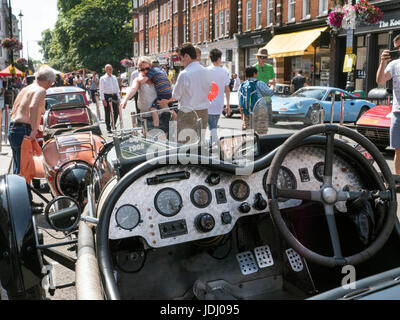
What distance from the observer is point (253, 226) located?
325cm

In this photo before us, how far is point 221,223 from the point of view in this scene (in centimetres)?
289

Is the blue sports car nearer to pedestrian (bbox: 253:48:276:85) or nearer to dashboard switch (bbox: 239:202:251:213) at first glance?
pedestrian (bbox: 253:48:276:85)

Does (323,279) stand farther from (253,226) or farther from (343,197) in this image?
(343,197)

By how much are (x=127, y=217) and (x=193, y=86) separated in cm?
478

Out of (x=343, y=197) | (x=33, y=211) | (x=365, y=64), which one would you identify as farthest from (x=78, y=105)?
(x=365, y=64)

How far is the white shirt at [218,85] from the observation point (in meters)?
7.87

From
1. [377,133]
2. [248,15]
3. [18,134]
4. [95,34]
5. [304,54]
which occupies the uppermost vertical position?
[95,34]

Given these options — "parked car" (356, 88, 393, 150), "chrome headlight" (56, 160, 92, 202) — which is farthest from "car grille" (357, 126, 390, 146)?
"chrome headlight" (56, 160, 92, 202)

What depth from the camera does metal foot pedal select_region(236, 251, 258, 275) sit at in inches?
125

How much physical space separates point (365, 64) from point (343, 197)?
23.8 meters

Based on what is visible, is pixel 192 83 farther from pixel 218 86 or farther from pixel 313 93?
pixel 313 93

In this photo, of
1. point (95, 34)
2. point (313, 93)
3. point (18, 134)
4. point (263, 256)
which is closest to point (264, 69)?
point (18, 134)

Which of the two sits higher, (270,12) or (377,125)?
(270,12)

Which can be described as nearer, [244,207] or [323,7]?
[244,207]
